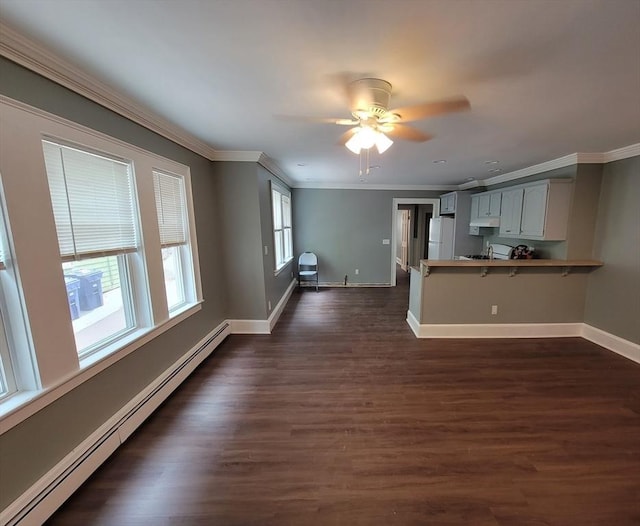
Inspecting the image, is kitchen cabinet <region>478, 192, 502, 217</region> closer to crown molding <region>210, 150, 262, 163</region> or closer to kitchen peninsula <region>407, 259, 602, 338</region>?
kitchen peninsula <region>407, 259, 602, 338</region>

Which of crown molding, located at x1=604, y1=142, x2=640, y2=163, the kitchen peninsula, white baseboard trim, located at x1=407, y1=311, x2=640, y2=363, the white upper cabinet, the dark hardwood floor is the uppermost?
crown molding, located at x1=604, y1=142, x2=640, y2=163

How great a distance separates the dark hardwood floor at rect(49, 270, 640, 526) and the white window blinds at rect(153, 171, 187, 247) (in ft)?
4.63

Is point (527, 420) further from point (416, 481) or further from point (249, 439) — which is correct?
point (249, 439)

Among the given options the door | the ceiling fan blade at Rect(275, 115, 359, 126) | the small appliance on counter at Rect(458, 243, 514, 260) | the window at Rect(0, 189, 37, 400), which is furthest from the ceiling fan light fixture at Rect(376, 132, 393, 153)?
the door

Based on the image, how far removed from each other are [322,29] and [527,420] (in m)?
2.88

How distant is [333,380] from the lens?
260cm

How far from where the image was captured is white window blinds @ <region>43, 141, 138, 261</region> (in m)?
1.48

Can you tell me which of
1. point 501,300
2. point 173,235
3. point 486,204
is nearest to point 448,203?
point 486,204

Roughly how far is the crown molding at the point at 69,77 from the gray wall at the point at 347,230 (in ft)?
12.7

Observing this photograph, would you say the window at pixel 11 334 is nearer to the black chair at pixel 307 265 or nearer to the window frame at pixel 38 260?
the window frame at pixel 38 260

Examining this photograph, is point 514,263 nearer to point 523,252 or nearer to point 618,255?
point 523,252

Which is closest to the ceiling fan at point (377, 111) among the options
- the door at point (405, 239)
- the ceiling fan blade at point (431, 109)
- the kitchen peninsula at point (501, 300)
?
the ceiling fan blade at point (431, 109)

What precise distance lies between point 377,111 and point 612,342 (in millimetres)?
3918

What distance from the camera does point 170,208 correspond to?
2.52 metres
